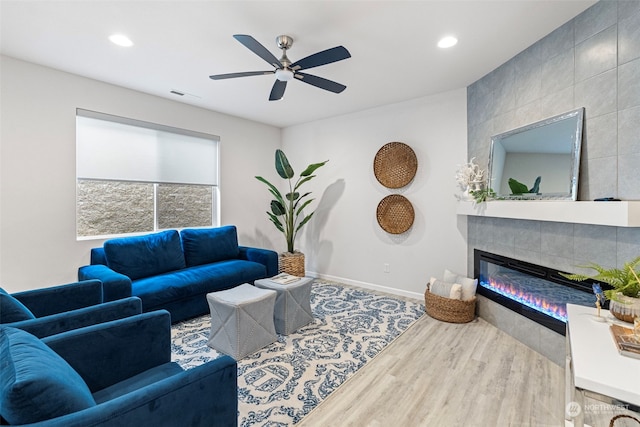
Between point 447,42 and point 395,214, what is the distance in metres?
2.15

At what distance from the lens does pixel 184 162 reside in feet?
13.6

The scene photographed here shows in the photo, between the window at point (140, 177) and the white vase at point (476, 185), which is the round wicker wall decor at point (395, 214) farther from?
the window at point (140, 177)

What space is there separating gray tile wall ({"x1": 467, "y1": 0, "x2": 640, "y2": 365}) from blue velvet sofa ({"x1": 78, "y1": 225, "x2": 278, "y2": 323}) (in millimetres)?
2897

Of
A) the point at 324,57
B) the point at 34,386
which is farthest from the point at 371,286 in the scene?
the point at 34,386

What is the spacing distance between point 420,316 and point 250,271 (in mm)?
2080

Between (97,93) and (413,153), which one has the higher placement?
(97,93)

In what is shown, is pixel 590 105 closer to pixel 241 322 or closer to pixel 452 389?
pixel 452 389

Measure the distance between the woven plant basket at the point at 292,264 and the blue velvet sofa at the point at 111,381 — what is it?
2.78 metres

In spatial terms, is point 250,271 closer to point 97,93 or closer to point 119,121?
point 119,121

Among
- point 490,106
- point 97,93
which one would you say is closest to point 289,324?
point 490,106

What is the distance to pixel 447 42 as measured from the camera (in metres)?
2.49

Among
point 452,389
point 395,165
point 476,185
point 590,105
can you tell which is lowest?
point 452,389

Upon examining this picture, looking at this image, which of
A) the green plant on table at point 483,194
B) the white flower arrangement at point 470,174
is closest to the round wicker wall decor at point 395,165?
the white flower arrangement at point 470,174

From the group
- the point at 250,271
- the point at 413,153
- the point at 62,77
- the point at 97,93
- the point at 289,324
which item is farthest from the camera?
the point at 413,153
